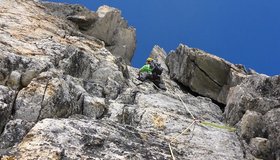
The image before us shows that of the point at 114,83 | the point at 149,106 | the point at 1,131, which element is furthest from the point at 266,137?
the point at 1,131

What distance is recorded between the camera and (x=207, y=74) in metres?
31.6

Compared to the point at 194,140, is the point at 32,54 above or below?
above

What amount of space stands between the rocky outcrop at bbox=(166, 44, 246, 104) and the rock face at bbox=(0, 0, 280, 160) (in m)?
2.14

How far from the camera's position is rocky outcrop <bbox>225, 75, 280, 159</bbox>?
1689cm

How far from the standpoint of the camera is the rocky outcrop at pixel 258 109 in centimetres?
1689

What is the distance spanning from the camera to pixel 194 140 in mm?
16109

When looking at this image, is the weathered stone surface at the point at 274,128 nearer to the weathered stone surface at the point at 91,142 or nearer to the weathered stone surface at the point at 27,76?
the weathered stone surface at the point at 91,142

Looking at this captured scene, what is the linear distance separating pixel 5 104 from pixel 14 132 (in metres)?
1.26

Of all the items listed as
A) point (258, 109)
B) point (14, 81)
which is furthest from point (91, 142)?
point (258, 109)

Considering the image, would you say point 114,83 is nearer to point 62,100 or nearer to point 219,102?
point 62,100

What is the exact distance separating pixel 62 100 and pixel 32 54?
5015mm

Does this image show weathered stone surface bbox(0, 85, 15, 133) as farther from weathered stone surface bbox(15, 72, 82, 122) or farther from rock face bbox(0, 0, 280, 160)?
weathered stone surface bbox(15, 72, 82, 122)

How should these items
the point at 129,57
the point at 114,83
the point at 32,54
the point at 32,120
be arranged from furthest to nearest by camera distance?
the point at 129,57, the point at 114,83, the point at 32,54, the point at 32,120

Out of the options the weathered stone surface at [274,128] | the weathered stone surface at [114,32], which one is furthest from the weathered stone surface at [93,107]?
the weathered stone surface at [114,32]
